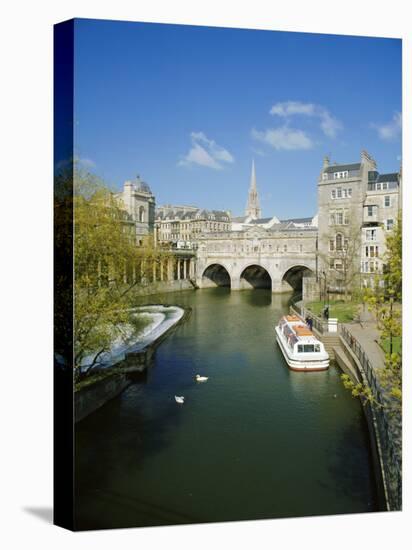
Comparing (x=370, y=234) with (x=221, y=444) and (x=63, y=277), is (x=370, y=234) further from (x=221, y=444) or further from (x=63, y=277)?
(x=63, y=277)

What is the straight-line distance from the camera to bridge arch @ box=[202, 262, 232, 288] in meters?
11.1

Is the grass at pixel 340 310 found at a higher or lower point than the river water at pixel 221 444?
higher

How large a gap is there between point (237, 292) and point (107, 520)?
17.1 feet

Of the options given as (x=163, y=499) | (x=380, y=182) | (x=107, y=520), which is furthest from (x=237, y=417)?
(x=380, y=182)

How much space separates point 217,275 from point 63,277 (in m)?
4.33

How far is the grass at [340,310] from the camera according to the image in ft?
31.4

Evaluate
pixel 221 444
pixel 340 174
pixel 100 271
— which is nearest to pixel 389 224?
pixel 340 174

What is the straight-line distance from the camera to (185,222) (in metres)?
9.97

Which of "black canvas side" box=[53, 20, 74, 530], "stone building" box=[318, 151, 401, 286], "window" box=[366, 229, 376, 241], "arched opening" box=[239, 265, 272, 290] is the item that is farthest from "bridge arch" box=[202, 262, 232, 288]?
"black canvas side" box=[53, 20, 74, 530]

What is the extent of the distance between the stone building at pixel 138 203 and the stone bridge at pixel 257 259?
194 cm

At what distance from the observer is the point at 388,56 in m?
8.59

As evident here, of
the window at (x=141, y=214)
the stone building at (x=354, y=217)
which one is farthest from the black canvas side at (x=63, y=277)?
the stone building at (x=354, y=217)

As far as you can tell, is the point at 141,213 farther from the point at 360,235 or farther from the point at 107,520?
the point at 107,520

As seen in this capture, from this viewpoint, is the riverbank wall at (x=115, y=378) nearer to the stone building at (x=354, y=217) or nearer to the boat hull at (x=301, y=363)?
the boat hull at (x=301, y=363)
